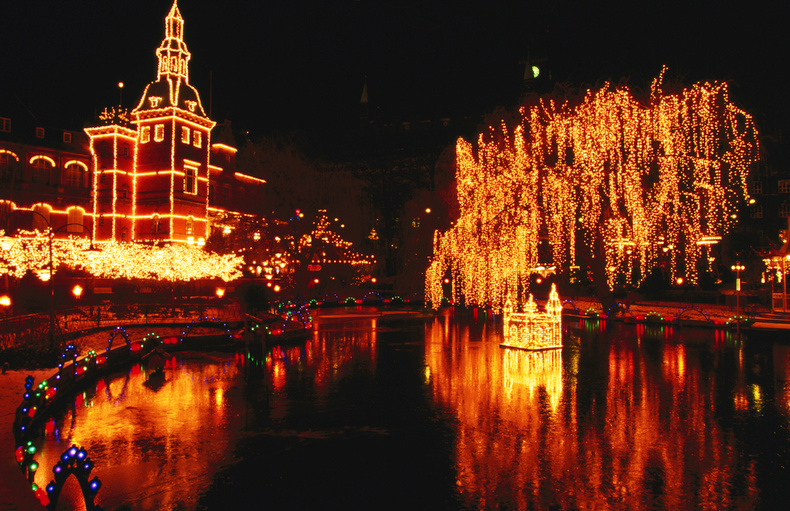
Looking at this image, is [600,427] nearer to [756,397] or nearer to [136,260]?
[756,397]

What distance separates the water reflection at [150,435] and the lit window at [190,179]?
103 ft

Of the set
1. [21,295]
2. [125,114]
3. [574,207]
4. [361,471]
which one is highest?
[125,114]

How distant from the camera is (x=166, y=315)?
27.6 meters

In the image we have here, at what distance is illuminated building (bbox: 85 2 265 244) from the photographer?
42.8 metres

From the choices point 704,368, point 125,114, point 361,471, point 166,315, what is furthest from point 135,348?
point 125,114

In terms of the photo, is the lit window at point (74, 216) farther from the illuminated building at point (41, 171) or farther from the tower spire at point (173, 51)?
the tower spire at point (173, 51)

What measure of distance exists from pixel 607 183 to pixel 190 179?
1302 inches

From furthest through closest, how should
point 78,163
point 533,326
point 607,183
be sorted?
point 78,163 → point 607,183 → point 533,326

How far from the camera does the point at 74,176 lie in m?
45.2

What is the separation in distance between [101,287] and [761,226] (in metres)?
59.6

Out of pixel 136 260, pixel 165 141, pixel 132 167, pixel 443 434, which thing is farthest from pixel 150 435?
pixel 132 167

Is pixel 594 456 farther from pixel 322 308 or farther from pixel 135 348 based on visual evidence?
pixel 322 308

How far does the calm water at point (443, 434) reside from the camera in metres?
7.02

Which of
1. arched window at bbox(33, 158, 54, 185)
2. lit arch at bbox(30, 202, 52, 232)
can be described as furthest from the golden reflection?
arched window at bbox(33, 158, 54, 185)
